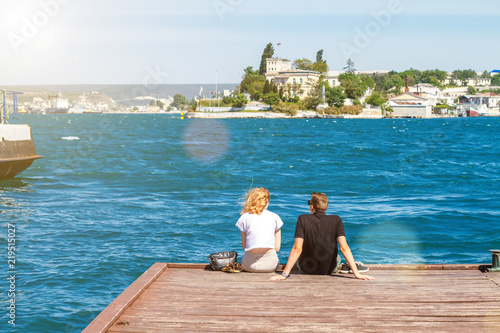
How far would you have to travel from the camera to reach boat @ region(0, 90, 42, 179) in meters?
27.0

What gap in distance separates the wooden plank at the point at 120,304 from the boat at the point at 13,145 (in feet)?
69.6

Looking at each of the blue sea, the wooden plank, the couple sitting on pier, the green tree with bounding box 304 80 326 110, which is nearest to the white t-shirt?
the couple sitting on pier

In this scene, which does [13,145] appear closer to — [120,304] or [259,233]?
[259,233]

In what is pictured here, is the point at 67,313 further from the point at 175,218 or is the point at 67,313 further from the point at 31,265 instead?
the point at 175,218

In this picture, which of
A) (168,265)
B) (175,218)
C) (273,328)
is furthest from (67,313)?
(175,218)

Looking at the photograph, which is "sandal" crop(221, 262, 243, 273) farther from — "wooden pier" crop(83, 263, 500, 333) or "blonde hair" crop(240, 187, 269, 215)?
"blonde hair" crop(240, 187, 269, 215)

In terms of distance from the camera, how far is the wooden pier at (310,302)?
20.4 ft

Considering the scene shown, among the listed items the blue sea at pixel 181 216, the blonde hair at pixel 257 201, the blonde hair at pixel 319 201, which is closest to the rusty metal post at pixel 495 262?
the blonde hair at pixel 319 201

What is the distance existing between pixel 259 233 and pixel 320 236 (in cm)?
89

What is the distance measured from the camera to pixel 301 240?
8.14 metres

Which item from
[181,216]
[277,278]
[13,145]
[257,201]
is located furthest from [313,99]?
[277,278]

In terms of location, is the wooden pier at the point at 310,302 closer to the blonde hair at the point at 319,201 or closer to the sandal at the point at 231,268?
the sandal at the point at 231,268

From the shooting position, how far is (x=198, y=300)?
23.5 feet

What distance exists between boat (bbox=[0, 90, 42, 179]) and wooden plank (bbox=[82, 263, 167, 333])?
69.6ft
